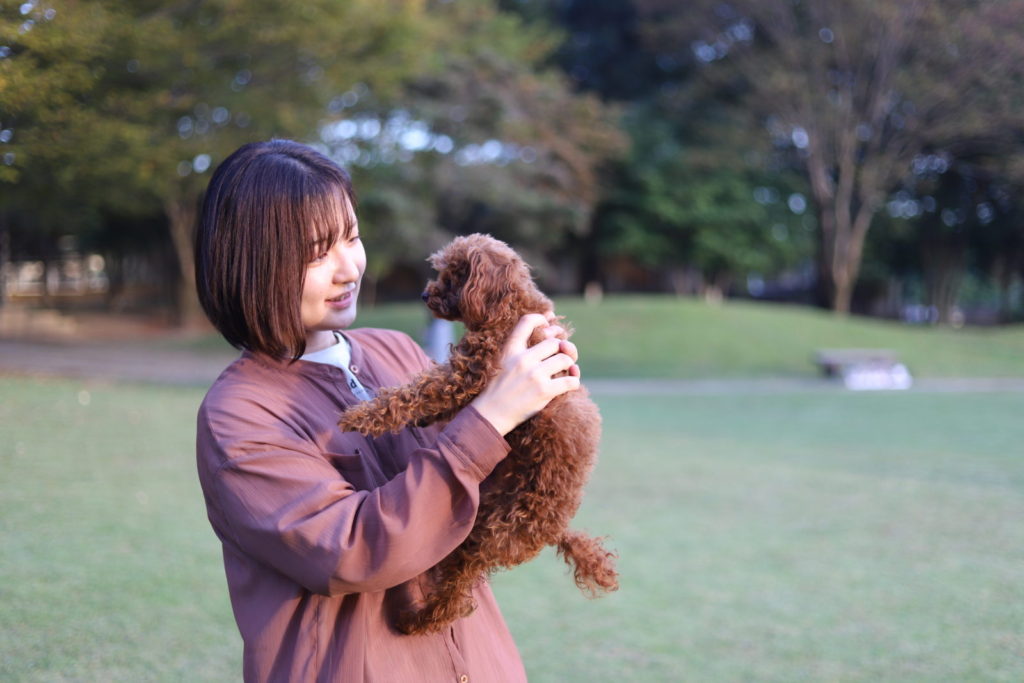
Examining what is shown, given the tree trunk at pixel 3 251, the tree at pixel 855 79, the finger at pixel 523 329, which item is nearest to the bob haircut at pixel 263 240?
the finger at pixel 523 329

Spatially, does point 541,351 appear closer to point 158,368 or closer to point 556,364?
point 556,364

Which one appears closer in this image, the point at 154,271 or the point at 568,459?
the point at 568,459

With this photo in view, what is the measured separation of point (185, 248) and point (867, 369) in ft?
68.6

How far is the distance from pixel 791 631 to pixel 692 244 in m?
30.9

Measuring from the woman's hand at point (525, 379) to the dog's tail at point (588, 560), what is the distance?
40 centimetres

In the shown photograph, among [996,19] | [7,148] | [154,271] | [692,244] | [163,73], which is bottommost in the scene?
[154,271]

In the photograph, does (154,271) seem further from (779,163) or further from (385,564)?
(385,564)

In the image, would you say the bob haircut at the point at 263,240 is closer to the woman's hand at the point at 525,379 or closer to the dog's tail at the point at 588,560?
the woman's hand at the point at 525,379

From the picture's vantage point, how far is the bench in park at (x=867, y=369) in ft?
60.3

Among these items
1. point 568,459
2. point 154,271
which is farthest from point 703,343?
point 154,271

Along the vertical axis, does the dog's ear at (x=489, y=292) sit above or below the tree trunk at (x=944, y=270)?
above

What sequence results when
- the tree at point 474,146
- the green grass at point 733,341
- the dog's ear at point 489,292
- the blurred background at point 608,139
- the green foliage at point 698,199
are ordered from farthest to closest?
the green foliage at point 698,199, the tree at point 474,146, the green grass at point 733,341, the blurred background at point 608,139, the dog's ear at point 489,292

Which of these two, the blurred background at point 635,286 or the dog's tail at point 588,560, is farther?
the blurred background at point 635,286

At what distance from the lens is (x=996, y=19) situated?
2739cm
